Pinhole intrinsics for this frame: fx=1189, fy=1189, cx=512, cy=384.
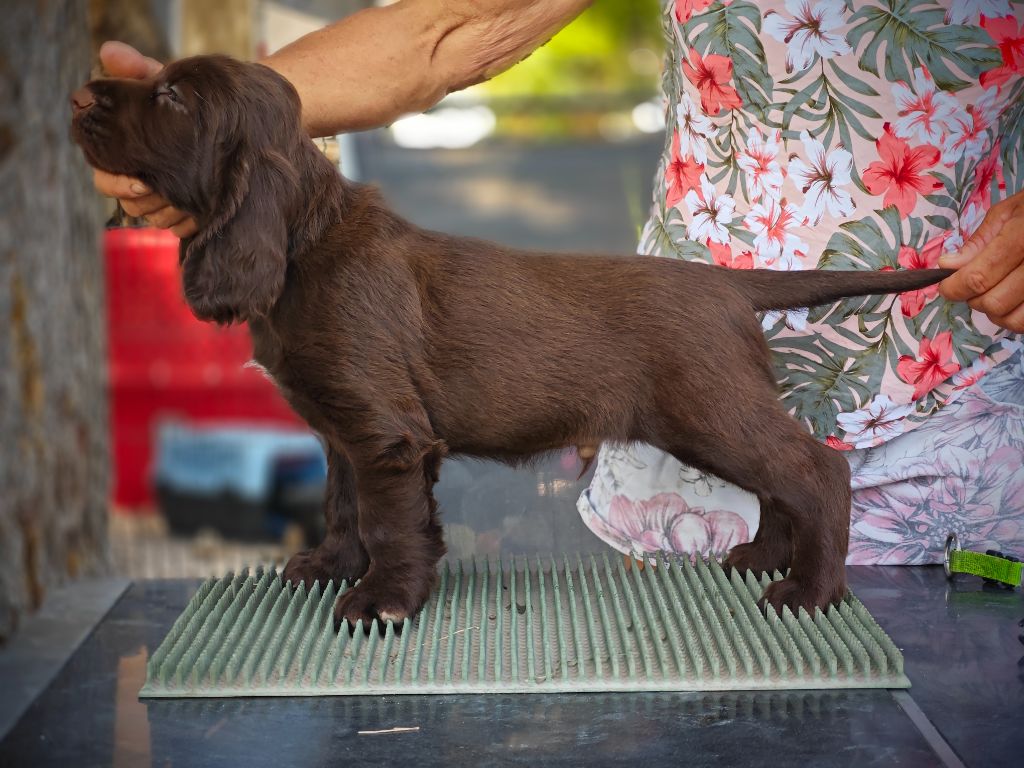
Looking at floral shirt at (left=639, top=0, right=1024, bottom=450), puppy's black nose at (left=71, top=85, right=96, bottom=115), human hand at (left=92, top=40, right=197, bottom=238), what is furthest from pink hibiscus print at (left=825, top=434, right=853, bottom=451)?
puppy's black nose at (left=71, top=85, right=96, bottom=115)

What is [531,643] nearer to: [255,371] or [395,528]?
[395,528]

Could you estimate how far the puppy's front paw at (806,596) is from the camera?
172cm

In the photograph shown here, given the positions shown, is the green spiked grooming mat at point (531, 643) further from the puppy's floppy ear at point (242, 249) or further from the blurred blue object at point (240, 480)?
the blurred blue object at point (240, 480)

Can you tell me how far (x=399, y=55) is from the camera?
6.56ft

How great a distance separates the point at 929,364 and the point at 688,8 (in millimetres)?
755

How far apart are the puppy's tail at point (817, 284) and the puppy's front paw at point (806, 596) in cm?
41

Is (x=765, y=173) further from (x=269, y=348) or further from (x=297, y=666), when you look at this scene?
(x=297, y=666)

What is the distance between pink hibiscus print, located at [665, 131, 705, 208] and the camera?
2.16m

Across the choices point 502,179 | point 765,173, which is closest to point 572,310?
point 765,173

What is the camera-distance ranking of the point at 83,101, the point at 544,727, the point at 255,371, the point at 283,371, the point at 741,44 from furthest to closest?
the point at 255,371 < the point at 741,44 < the point at 283,371 < the point at 83,101 < the point at 544,727

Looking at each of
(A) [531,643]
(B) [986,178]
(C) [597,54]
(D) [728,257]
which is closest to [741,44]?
(D) [728,257]

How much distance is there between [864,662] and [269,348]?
2.98ft

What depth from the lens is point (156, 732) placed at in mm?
1395

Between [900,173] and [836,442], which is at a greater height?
[900,173]
